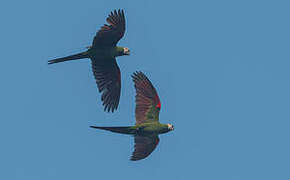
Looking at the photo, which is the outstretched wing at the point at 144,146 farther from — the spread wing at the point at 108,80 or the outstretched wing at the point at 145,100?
the spread wing at the point at 108,80

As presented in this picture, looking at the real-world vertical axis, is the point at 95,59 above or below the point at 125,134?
above

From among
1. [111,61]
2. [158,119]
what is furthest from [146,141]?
[111,61]

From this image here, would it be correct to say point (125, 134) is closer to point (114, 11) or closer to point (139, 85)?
point (139, 85)

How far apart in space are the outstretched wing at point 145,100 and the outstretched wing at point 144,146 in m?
0.72

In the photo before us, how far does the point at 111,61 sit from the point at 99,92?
1367 mm

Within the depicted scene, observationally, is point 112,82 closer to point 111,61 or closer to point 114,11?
point 111,61

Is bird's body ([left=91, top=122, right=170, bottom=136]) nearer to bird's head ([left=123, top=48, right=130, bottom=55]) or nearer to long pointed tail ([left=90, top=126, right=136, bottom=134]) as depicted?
long pointed tail ([left=90, top=126, right=136, bottom=134])

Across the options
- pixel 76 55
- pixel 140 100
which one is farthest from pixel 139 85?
pixel 76 55

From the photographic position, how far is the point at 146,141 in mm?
32531

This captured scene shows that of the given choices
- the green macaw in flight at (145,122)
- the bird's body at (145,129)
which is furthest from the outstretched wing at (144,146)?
the bird's body at (145,129)

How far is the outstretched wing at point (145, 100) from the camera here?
32.6 m

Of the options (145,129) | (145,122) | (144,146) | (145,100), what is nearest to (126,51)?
(145,100)

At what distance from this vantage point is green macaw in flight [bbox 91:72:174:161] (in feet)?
105

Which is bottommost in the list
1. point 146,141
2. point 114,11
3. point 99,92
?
point 146,141
